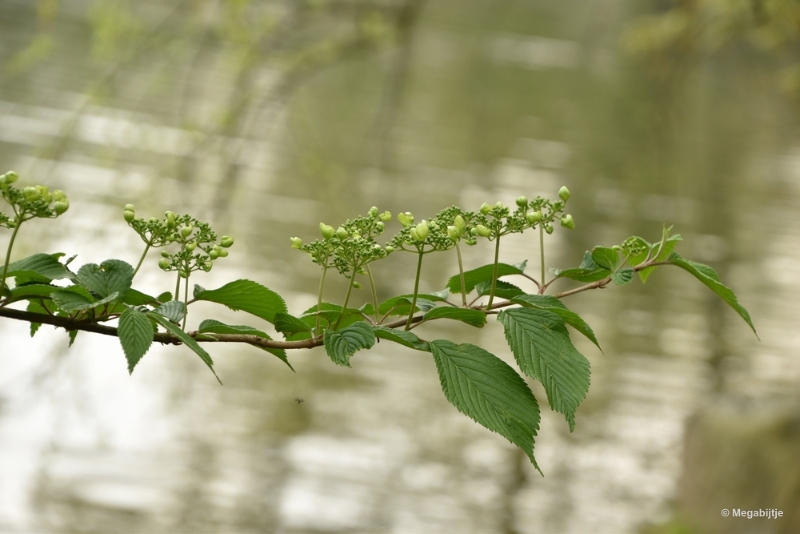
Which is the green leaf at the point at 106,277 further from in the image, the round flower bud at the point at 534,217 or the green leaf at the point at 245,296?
the round flower bud at the point at 534,217

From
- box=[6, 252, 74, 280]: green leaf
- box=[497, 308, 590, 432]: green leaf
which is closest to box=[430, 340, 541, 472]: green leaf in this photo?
box=[497, 308, 590, 432]: green leaf

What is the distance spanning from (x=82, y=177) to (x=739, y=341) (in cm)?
295

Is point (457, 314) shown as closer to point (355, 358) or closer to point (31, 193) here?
point (31, 193)

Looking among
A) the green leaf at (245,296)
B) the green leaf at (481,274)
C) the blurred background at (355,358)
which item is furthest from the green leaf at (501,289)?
the blurred background at (355,358)

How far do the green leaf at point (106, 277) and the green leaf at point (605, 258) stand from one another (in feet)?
1.00

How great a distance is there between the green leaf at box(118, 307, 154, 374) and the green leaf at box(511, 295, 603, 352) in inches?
8.5

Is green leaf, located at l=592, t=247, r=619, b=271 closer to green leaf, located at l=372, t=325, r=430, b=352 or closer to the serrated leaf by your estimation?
the serrated leaf

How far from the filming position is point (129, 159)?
157 inches

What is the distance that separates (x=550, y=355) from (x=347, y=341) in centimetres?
12

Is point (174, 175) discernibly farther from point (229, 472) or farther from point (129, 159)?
point (229, 472)

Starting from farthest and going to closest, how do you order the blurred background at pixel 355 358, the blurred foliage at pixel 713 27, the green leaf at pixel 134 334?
1. the blurred foliage at pixel 713 27
2. the blurred background at pixel 355 358
3. the green leaf at pixel 134 334

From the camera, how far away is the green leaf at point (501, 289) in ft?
1.67

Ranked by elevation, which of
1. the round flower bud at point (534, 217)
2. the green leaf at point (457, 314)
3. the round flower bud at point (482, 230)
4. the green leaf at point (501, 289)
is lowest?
the green leaf at point (457, 314)

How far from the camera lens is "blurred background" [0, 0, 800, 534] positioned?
6.91 ft
